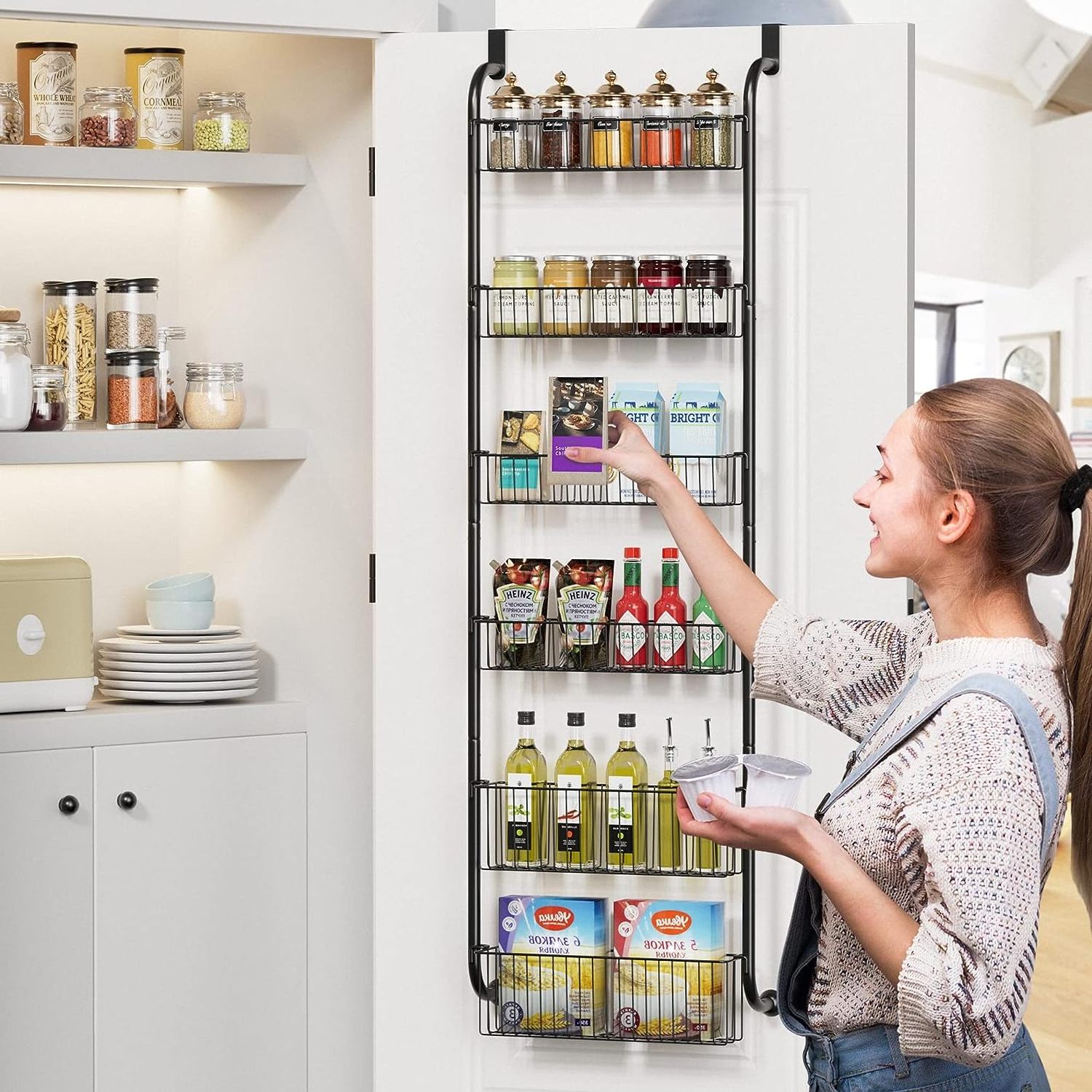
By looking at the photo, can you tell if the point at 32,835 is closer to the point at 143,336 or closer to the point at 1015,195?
the point at 143,336

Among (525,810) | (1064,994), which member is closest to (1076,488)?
(525,810)

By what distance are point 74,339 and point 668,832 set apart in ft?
4.85

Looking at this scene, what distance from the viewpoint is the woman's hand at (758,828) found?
1348 millimetres

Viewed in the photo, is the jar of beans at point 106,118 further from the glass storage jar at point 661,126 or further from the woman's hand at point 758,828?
the woman's hand at point 758,828

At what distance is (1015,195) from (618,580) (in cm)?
717

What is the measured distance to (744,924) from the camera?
233 centimetres

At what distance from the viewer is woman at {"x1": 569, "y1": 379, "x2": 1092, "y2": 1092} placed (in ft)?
4.11

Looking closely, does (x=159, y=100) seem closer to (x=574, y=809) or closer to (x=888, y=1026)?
(x=574, y=809)

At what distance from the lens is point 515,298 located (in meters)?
2.37

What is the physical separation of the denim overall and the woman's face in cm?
13

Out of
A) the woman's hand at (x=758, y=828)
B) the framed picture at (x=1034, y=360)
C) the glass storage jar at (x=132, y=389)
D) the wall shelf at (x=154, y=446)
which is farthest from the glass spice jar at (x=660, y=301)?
the framed picture at (x=1034, y=360)

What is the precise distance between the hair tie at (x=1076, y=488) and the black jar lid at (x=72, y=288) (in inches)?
77.8

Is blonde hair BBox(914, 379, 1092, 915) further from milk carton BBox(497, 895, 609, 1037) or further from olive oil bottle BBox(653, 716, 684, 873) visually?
milk carton BBox(497, 895, 609, 1037)

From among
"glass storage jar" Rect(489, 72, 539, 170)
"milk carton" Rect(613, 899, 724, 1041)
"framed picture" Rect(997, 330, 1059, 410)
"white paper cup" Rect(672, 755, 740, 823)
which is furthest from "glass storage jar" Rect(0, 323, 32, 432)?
"framed picture" Rect(997, 330, 1059, 410)
